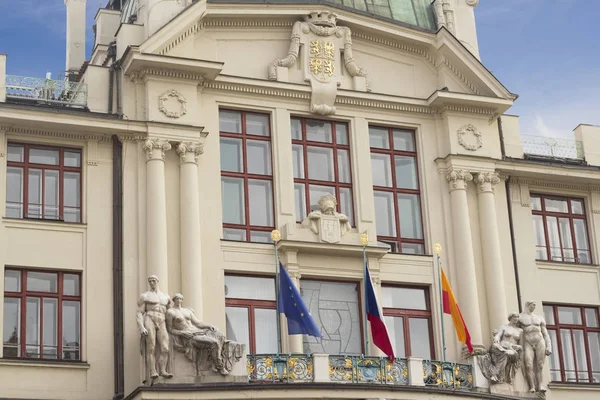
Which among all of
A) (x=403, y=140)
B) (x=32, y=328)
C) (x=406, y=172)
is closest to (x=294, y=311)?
(x=32, y=328)

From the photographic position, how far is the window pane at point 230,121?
98.6 ft

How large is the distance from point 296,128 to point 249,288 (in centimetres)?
435

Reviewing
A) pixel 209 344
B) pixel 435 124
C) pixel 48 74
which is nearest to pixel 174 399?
pixel 209 344

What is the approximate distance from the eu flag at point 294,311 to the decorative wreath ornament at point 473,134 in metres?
6.66

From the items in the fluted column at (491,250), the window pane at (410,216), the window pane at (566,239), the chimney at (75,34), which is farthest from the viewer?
the chimney at (75,34)

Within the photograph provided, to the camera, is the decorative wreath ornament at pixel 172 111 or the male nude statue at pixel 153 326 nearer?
the male nude statue at pixel 153 326

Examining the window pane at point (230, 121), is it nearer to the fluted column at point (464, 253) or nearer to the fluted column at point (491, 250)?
the fluted column at point (464, 253)

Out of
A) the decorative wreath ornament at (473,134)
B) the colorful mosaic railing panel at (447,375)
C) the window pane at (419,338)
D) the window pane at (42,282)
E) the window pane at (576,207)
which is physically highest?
the decorative wreath ornament at (473,134)

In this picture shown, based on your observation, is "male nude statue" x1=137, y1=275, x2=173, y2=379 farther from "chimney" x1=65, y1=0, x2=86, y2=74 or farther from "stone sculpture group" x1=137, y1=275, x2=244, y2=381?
"chimney" x1=65, y1=0, x2=86, y2=74

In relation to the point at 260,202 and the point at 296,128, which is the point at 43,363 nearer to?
the point at 260,202

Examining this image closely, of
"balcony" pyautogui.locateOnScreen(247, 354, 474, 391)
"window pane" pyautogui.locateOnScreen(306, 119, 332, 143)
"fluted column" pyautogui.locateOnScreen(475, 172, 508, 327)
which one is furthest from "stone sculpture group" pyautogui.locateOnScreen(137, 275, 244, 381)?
"fluted column" pyautogui.locateOnScreen(475, 172, 508, 327)

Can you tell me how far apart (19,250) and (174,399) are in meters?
5.01

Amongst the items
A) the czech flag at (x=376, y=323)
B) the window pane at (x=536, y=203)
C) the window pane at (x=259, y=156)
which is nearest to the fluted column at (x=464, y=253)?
the window pane at (x=536, y=203)

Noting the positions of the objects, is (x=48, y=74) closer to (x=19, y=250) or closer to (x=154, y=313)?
(x=19, y=250)
